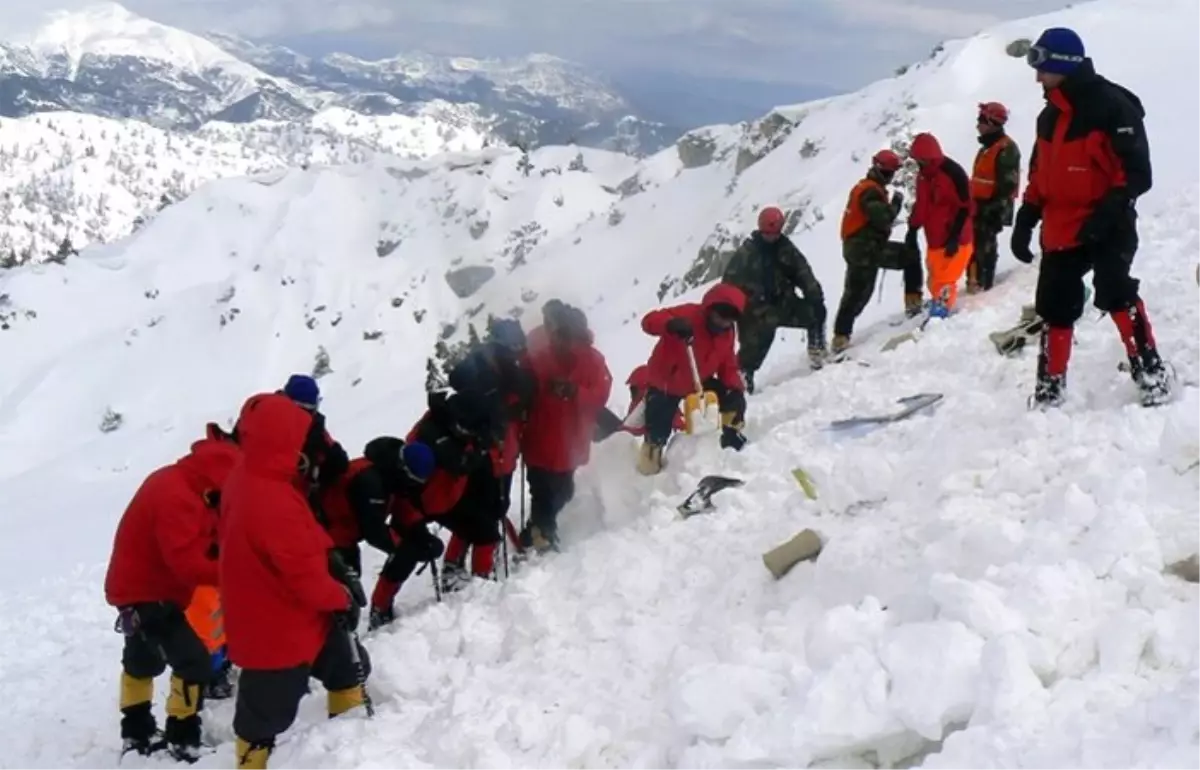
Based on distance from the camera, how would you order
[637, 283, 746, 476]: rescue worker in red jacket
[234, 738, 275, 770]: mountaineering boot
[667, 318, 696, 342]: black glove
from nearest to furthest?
1. [234, 738, 275, 770]: mountaineering boot
2. [667, 318, 696, 342]: black glove
3. [637, 283, 746, 476]: rescue worker in red jacket

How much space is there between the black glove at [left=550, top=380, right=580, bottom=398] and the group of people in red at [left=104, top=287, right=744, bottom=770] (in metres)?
0.02

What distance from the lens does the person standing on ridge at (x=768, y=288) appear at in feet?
30.7

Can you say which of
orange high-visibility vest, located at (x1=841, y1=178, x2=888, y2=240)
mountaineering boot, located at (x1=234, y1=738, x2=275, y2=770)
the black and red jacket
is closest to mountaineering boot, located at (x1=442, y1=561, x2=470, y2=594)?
mountaineering boot, located at (x1=234, y1=738, x2=275, y2=770)

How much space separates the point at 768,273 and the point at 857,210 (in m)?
1.42

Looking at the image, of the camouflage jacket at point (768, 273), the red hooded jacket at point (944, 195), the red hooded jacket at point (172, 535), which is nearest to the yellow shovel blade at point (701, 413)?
the camouflage jacket at point (768, 273)

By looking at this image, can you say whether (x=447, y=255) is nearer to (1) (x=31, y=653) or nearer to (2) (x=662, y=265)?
(2) (x=662, y=265)

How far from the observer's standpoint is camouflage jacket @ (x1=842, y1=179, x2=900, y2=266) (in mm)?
9977

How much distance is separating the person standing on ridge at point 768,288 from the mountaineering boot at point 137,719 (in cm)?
575

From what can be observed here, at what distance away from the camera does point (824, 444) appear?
705 cm

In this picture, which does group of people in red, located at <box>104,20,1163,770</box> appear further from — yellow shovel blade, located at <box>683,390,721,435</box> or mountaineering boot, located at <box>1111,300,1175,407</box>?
yellow shovel blade, located at <box>683,390,721,435</box>

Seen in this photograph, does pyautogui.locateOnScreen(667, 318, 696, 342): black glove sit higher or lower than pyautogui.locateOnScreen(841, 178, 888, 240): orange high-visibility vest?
lower

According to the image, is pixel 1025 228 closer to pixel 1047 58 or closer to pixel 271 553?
pixel 1047 58

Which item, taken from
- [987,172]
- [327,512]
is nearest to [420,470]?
[327,512]

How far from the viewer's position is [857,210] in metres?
10.1
